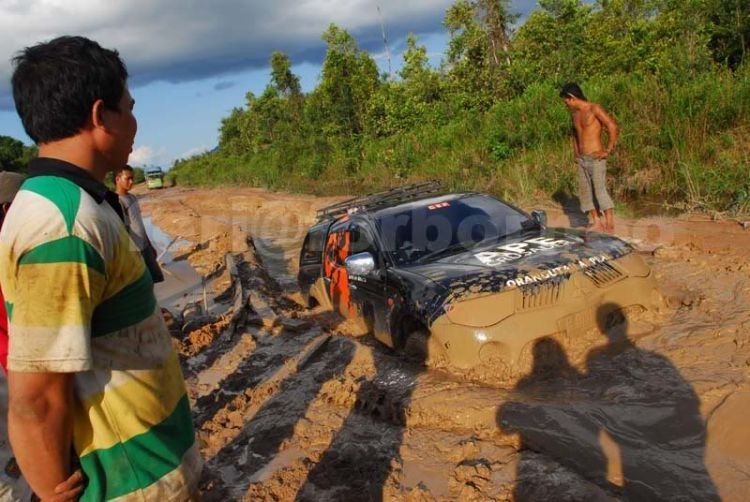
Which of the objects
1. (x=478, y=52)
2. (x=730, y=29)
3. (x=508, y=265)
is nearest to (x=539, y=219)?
(x=508, y=265)

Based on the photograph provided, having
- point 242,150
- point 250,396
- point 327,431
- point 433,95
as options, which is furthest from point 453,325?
point 242,150

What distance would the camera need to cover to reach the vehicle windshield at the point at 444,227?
530cm

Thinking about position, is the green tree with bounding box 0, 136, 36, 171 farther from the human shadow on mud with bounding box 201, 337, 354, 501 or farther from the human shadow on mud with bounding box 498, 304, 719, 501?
the human shadow on mud with bounding box 498, 304, 719, 501

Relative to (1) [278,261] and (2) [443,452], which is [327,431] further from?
(1) [278,261]

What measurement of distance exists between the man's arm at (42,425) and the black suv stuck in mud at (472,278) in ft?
10.0

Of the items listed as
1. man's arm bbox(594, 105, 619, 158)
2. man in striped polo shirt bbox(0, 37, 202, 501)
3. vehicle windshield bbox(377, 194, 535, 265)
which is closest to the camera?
man in striped polo shirt bbox(0, 37, 202, 501)

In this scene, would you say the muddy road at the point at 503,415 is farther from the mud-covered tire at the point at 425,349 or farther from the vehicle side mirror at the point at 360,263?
the vehicle side mirror at the point at 360,263

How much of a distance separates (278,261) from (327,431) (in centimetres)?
930

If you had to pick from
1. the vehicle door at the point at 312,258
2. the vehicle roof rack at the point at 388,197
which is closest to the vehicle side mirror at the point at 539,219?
the vehicle roof rack at the point at 388,197

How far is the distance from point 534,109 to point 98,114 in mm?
14626

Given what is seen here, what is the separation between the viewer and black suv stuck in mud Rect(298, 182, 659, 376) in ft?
13.7

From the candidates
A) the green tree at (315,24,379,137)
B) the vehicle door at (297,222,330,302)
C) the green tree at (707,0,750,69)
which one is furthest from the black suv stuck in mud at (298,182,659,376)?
the green tree at (315,24,379,137)

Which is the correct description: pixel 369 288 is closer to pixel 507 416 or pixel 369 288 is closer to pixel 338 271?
pixel 338 271

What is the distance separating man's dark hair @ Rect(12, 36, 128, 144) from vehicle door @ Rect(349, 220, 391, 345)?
147 inches
